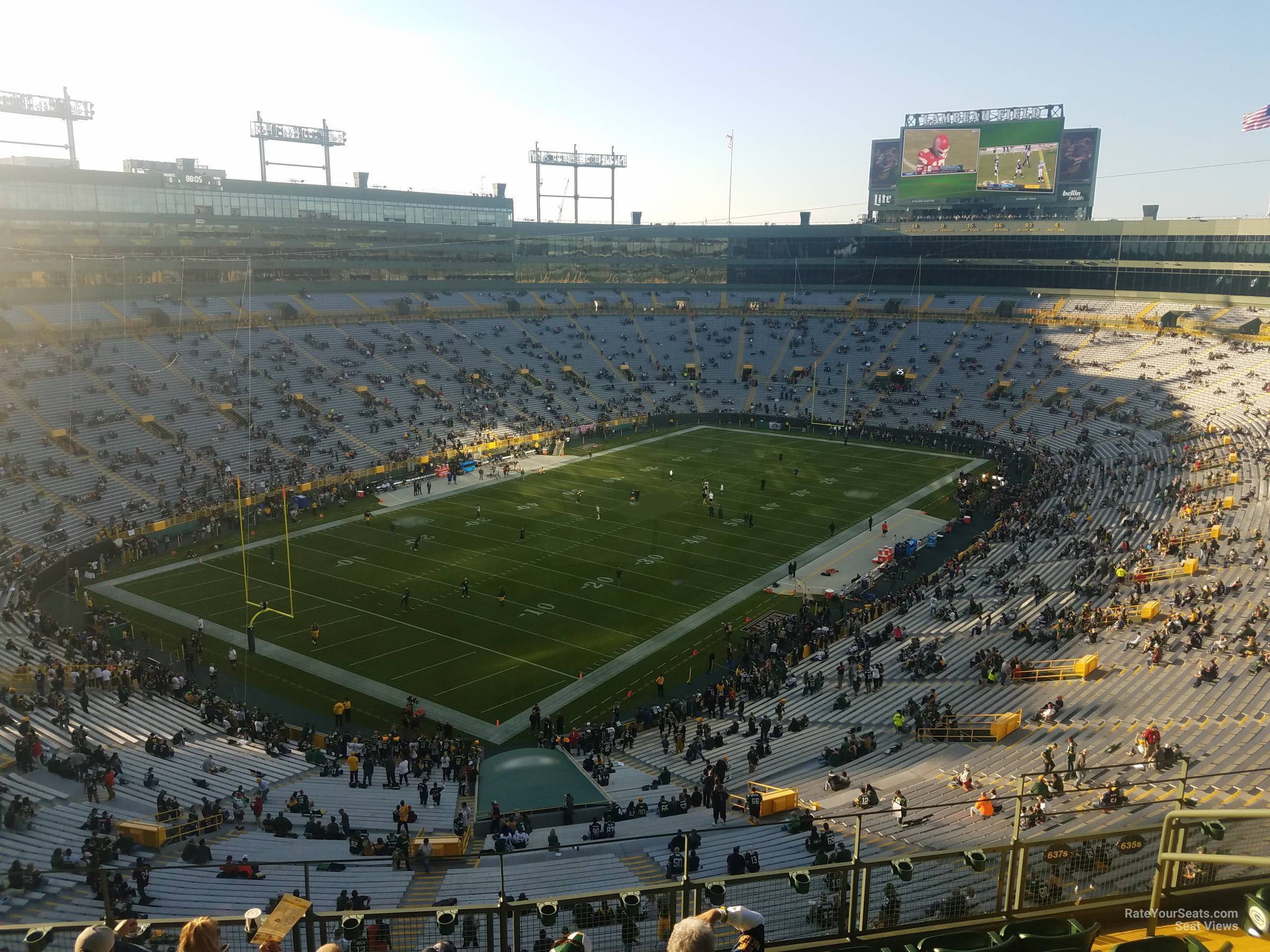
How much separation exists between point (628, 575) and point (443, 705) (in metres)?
11.1

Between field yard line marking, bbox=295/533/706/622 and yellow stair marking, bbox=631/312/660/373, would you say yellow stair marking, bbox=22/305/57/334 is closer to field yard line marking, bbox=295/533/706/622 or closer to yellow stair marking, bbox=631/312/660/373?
field yard line marking, bbox=295/533/706/622

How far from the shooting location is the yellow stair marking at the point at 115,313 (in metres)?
54.4

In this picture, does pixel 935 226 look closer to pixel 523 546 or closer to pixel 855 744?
pixel 523 546

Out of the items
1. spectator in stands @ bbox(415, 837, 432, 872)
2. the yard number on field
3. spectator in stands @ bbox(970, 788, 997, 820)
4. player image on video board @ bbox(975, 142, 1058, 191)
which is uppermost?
player image on video board @ bbox(975, 142, 1058, 191)

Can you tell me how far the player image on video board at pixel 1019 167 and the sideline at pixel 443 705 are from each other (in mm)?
44644

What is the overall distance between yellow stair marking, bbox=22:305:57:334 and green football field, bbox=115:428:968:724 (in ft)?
80.3

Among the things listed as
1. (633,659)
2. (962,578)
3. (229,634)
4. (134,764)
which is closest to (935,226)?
(962,578)

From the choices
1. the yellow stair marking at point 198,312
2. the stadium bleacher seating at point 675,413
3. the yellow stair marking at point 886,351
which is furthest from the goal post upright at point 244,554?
the yellow stair marking at point 886,351

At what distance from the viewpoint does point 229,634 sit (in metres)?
28.3

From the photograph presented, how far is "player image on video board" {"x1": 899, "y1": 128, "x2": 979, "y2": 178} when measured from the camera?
→ 72750 mm

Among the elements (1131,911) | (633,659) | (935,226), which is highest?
(935,226)

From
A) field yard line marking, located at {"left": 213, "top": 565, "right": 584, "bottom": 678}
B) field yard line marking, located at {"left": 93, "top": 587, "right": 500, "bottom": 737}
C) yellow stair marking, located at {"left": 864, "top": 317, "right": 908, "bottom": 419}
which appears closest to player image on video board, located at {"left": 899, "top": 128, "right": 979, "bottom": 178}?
yellow stair marking, located at {"left": 864, "top": 317, "right": 908, "bottom": 419}

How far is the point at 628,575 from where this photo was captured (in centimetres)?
3406

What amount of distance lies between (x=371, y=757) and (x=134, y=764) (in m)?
4.61
